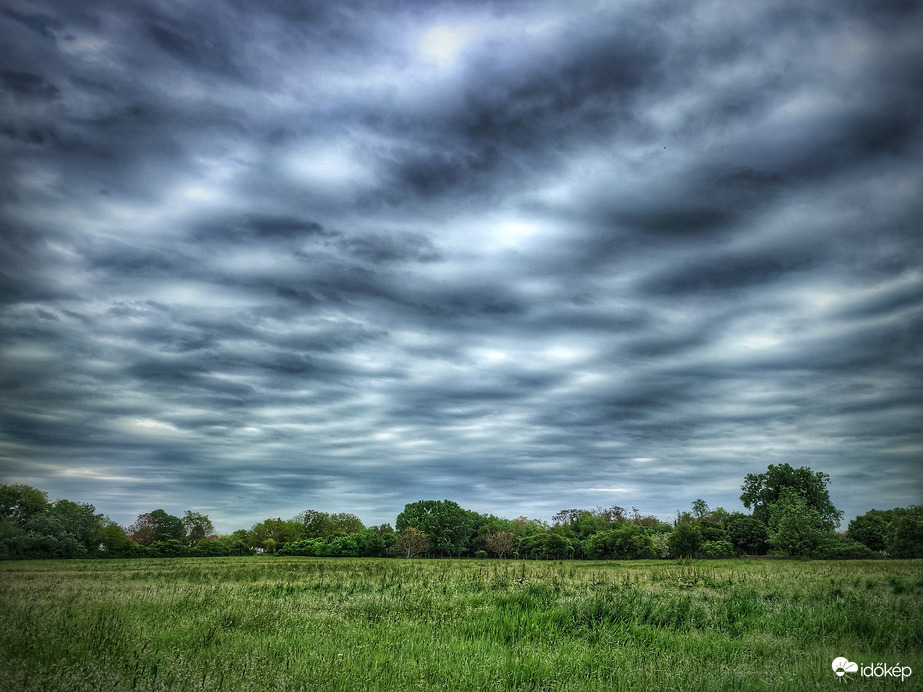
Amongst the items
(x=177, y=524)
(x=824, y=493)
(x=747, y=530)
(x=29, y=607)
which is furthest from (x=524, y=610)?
(x=177, y=524)

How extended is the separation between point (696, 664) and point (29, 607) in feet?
47.0

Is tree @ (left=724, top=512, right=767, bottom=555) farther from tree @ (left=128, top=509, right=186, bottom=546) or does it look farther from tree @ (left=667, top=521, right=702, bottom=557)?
tree @ (left=128, top=509, right=186, bottom=546)

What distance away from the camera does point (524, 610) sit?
1309 centimetres

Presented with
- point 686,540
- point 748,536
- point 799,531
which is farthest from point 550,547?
point 799,531

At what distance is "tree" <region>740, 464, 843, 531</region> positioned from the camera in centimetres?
8756

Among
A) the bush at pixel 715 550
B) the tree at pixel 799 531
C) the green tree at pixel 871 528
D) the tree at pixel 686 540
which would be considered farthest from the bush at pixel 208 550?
the green tree at pixel 871 528

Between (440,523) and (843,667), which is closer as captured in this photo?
(843,667)

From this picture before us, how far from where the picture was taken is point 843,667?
7945 mm

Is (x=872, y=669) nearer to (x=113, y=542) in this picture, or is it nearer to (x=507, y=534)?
(x=113, y=542)

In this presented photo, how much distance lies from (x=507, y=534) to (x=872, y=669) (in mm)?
104580

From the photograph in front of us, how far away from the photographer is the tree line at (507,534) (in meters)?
51.6

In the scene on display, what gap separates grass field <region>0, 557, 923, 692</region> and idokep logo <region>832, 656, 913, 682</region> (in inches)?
6.6

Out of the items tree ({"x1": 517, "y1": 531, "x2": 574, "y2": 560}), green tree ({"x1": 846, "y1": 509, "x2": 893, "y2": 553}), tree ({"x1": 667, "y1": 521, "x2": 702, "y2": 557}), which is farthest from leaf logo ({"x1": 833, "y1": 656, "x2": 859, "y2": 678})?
tree ({"x1": 517, "y1": 531, "x2": 574, "y2": 560})

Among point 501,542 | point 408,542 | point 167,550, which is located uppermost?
point 167,550
